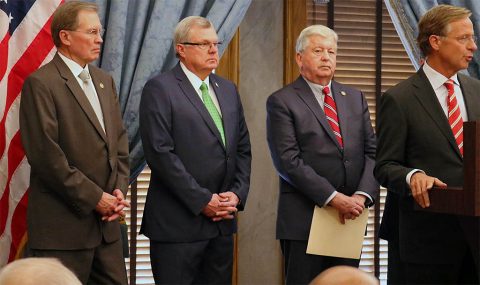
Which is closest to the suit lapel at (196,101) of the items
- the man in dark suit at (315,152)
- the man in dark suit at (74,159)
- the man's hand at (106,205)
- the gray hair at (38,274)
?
the man in dark suit at (315,152)

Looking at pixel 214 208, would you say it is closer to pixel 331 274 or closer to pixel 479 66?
pixel 479 66

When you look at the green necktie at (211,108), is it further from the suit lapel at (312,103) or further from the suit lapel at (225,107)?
the suit lapel at (312,103)

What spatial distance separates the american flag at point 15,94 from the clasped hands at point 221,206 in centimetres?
97

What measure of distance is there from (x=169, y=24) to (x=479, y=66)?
75.7 inches

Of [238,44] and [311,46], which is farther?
[238,44]

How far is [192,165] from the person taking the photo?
4410mm

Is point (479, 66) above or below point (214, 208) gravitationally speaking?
above

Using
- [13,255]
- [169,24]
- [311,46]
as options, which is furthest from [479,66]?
[13,255]

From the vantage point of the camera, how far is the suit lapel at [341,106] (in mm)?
4594

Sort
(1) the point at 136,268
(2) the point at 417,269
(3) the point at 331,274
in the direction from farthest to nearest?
(1) the point at 136,268 → (2) the point at 417,269 → (3) the point at 331,274

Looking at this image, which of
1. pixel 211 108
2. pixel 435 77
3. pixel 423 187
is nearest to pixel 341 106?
pixel 211 108

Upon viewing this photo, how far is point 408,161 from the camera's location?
3.61 metres

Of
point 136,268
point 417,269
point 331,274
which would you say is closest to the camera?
point 331,274

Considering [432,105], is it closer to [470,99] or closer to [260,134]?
[470,99]
